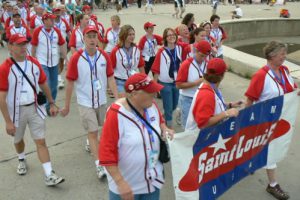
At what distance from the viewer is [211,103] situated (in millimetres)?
4027

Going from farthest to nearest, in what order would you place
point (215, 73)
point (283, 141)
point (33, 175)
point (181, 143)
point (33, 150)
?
point (33, 150), point (33, 175), point (283, 141), point (215, 73), point (181, 143)

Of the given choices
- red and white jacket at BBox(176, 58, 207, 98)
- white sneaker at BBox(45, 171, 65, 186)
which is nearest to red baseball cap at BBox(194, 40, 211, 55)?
Answer: red and white jacket at BBox(176, 58, 207, 98)

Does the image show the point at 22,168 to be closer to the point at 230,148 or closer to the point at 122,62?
the point at 122,62

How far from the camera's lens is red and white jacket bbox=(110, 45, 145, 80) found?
22.1 feet

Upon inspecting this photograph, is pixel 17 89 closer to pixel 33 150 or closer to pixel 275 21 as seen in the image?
pixel 33 150

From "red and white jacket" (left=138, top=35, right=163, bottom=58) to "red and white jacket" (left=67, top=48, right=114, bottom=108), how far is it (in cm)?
304

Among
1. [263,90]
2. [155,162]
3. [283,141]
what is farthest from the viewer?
[283,141]

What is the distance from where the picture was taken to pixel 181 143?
3752 millimetres

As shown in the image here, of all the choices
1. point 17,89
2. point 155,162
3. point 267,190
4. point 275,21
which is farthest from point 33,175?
point 275,21

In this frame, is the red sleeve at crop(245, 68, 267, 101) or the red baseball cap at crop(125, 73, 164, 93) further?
the red sleeve at crop(245, 68, 267, 101)

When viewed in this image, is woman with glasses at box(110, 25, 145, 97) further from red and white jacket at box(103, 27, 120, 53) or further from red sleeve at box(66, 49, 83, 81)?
red and white jacket at box(103, 27, 120, 53)

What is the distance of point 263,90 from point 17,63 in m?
2.97

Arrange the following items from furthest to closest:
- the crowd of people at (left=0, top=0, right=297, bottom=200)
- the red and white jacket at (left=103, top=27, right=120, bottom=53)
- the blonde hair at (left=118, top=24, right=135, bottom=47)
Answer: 1. the red and white jacket at (left=103, top=27, right=120, bottom=53)
2. the blonde hair at (left=118, top=24, right=135, bottom=47)
3. the crowd of people at (left=0, top=0, right=297, bottom=200)

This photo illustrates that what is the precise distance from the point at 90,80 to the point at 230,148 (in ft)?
7.03
